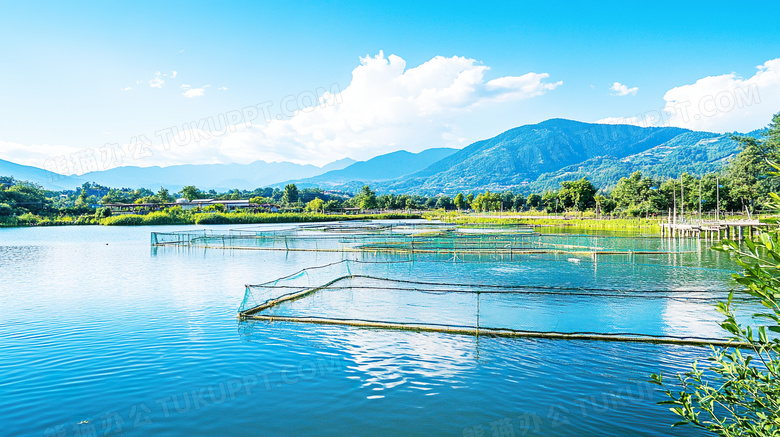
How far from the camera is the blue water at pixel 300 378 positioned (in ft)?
25.1

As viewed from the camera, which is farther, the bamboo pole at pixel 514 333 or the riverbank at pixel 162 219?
the riverbank at pixel 162 219

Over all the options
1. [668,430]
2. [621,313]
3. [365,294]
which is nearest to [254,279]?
[365,294]

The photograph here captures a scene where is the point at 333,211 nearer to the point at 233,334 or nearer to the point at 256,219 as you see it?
the point at 256,219

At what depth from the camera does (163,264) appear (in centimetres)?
2922

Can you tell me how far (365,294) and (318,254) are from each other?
17770 mm

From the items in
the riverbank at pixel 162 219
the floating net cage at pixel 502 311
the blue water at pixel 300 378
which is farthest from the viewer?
the riverbank at pixel 162 219

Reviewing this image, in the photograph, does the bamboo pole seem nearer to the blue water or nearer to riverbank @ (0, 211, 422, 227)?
the blue water

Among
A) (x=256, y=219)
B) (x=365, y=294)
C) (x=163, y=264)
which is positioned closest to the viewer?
(x=365, y=294)

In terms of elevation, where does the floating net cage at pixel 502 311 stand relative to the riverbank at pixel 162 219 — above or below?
below

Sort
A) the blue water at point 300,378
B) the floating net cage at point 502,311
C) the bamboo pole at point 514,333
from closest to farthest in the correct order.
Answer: the blue water at point 300,378
the bamboo pole at point 514,333
the floating net cage at point 502,311

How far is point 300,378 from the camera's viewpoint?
31.1 feet

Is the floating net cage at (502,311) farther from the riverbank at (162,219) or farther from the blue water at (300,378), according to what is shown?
the riverbank at (162,219)

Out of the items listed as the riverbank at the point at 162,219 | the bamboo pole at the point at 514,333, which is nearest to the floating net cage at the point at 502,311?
the bamboo pole at the point at 514,333

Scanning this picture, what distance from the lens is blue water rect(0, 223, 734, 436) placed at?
764cm
